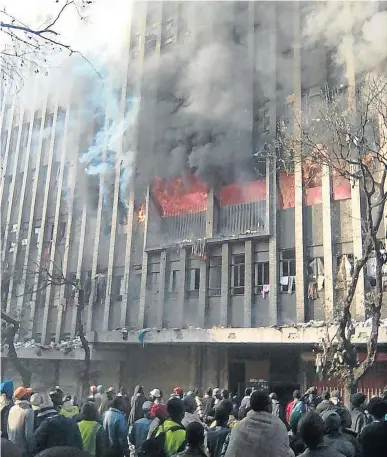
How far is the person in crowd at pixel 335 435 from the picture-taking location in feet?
12.5

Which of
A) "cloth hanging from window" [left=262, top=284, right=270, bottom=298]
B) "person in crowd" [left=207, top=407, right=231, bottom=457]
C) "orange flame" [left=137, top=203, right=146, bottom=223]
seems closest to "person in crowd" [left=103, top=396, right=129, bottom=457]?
"person in crowd" [left=207, top=407, right=231, bottom=457]

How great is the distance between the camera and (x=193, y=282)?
17.9 meters

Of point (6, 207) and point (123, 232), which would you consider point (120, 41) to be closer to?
point (123, 232)

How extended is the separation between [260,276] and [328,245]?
2.51 m

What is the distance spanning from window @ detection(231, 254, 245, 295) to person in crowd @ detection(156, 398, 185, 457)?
483 inches

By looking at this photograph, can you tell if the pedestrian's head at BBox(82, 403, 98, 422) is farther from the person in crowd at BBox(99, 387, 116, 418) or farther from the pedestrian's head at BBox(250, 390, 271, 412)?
the person in crowd at BBox(99, 387, 116, 418)

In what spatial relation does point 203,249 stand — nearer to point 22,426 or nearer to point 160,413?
point 160,413

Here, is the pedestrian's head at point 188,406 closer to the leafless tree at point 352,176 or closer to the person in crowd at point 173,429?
the person in crowd at point 173,429

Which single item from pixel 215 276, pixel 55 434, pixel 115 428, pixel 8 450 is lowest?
pixel 115 428

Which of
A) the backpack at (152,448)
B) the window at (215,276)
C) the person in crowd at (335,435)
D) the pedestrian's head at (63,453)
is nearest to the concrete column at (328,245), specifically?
the window at (215,276)

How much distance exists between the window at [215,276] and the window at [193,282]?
0.51 m

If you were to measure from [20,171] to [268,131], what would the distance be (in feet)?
45.8

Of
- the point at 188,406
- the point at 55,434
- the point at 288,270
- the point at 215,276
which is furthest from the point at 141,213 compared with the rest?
the point at 55,434

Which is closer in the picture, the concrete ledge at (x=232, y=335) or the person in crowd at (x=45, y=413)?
the person in crowd at (x=45, y=413)
